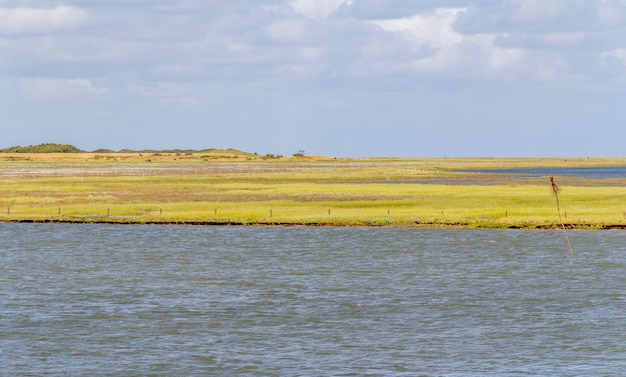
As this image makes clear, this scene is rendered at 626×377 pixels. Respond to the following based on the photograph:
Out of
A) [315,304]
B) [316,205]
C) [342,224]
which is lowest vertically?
[315,304]

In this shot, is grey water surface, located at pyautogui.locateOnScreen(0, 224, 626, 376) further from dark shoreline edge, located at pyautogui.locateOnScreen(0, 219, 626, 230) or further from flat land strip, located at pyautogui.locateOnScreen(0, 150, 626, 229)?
flat land strip, located at pyautogui.locateOnScreen(0, 150, 626, 229)

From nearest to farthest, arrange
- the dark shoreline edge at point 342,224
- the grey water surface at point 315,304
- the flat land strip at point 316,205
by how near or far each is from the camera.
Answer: the grey water surface at point 315,304, the dark shoreline edge at point 342,224, the flat land strip at point 316,205

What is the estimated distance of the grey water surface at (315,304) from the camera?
26594 mm

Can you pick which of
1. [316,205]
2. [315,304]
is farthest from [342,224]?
[315,304]

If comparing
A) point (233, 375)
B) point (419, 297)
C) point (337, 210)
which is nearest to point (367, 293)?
point (419, 297)

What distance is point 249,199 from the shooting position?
81750mm

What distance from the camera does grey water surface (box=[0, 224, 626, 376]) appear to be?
2659cm

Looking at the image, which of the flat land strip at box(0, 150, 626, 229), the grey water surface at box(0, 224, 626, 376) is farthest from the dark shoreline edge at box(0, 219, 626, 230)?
the grey water surface at box(0, 224, 626, 376)

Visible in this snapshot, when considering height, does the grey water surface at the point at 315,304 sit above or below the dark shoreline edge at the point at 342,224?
below

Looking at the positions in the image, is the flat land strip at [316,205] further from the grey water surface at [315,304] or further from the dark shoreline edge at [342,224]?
the grey water surface at [315,304]

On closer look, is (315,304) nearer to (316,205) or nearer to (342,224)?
(342,224)

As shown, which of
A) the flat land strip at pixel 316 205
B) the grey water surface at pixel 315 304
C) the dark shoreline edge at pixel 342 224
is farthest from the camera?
the flat land strip at pixel 316 205

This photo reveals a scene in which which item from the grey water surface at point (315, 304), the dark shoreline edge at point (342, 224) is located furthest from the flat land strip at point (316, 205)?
the grey water surface at point (315, 304)

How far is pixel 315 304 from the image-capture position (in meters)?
35.5
